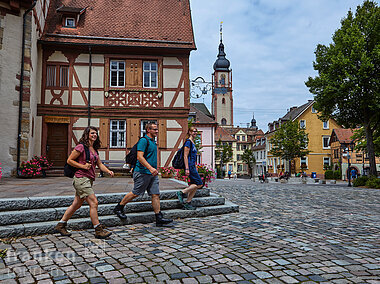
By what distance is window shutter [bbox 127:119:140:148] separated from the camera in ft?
53.2

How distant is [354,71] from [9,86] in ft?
62.0

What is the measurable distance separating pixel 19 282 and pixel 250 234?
129 inches

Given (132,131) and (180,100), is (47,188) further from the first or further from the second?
(180,100)

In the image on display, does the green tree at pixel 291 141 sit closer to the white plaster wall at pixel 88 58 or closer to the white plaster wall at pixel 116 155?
the white plaster wall at pixel 116 155

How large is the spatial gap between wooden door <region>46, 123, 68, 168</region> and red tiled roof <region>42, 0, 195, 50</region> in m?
4.23

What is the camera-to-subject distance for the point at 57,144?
15.7 m

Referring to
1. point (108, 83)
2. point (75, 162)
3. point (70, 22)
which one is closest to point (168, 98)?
point (108, 83)

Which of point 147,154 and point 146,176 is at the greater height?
point 147,154

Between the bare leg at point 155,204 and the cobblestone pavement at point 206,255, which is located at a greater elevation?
the bare leg at point 155,204

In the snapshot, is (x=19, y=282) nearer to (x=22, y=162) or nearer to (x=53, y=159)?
(x=22, y=162)

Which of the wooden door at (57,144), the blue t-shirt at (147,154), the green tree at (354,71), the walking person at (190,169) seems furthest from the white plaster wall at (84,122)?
the green tree at (354,71)

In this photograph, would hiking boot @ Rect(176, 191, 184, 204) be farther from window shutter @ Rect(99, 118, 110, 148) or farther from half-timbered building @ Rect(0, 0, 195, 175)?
window shutter @ Rect(99, 118, 110, 148)

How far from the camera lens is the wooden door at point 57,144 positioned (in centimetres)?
1563

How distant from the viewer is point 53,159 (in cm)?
1567
